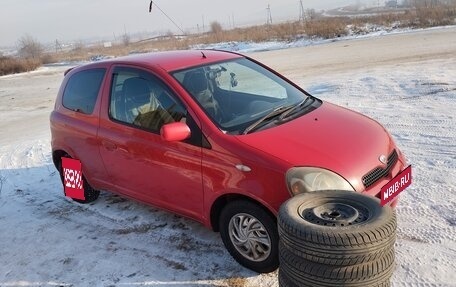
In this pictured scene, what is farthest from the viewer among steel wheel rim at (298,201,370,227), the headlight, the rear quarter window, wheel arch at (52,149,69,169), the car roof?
wheel arch at (52,149,69,169)

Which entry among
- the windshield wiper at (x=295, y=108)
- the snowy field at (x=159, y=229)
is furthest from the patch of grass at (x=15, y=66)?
the windshield wiper at (x=295, y=108)

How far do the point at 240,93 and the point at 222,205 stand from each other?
1.22m

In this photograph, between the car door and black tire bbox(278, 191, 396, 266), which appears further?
the car door

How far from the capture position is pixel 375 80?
10.4 metres

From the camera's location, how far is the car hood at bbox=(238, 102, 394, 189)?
132 inches

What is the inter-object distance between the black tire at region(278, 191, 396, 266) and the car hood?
14.5 inches

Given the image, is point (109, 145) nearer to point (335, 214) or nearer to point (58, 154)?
point (58, 154)

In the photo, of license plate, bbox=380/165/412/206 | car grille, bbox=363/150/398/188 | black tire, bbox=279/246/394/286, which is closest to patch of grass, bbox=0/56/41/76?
car grille, bbox=363/150/398/188

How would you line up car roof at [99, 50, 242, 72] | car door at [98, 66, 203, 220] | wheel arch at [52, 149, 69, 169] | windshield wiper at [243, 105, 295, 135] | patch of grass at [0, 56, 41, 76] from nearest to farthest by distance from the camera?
windshield wiper at [243, 105, 295, 135], car door at [98, 66, 203, 220], car roof at [99, 50, 242, 72], wheel arch at [52, 149, 69, 169], patch of grass at [0, 56, 41, 76]

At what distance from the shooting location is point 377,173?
353 cm

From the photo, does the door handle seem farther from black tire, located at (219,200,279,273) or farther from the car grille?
the car grille

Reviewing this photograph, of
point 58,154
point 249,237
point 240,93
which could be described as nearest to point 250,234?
point 249,237

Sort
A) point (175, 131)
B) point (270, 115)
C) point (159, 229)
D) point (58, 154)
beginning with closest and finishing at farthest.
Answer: point (175, 131), point (270, 115), point (159, 229), point (58, 154)

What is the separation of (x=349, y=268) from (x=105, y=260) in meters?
2.38
